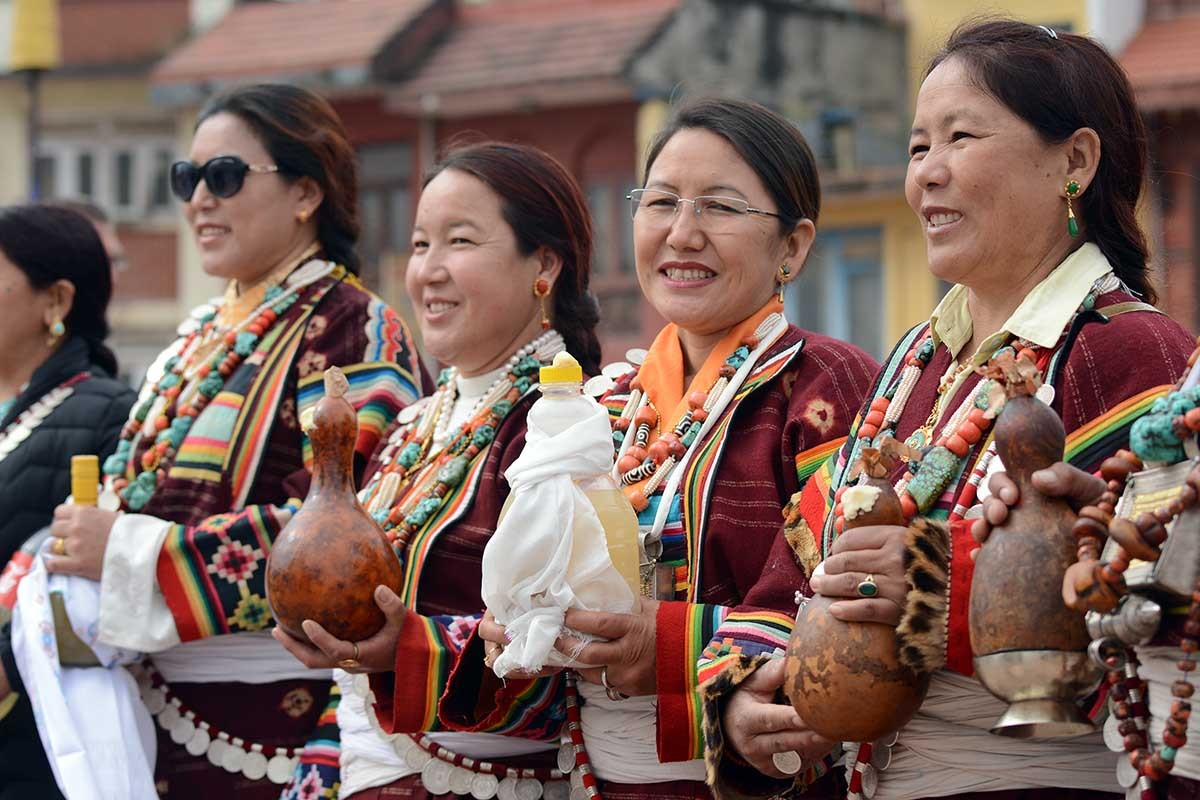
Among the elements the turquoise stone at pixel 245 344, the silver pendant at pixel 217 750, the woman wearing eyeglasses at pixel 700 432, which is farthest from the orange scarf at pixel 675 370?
the silver pendant at pixel 217 750

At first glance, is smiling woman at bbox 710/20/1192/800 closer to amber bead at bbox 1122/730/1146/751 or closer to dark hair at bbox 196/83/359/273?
amber bead at bbox 1122/730/1146/751

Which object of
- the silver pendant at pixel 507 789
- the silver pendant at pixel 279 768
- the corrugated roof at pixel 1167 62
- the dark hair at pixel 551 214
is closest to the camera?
the silver pendant at pixel 507 789

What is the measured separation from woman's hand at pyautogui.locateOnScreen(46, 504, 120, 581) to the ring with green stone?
218cm

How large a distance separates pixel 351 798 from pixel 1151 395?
1.91 metres

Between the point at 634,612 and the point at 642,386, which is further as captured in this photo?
the point at 642,386

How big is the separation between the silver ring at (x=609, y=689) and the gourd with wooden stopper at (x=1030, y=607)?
88 centimetres

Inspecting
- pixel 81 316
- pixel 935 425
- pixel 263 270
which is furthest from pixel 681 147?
pixel 81 316

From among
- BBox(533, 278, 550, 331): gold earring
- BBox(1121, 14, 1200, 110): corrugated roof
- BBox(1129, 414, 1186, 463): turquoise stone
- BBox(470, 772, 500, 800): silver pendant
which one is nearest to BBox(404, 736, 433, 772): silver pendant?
BBox(470, 772, 500, 800): silver pendant

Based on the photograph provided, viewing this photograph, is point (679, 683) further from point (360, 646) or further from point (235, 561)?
point (235, 561)

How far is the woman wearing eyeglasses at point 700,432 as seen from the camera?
306 cm

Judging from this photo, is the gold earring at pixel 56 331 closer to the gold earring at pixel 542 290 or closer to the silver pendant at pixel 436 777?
the gold earring at pixel 542 290

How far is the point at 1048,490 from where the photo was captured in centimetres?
231

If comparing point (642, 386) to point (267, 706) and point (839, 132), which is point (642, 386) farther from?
point (839, 132)

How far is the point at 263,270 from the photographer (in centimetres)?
449
